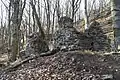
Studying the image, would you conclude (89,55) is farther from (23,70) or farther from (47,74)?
(23,70)

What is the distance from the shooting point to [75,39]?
9.39 meters

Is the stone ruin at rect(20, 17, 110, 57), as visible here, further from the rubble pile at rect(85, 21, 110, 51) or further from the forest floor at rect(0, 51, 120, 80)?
the forest floor at rect(0, 51, 120, 80)

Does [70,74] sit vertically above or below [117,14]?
below

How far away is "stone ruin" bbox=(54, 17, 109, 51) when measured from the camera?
30.0 feet

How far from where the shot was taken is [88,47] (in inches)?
393

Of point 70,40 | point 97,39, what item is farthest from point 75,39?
point 97,39

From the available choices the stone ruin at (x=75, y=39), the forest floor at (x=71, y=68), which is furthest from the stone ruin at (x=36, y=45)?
the forest floor at (x=71, y=68)

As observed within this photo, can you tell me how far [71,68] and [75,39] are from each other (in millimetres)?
3836

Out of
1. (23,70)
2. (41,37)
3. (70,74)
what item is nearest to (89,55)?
(70,74)

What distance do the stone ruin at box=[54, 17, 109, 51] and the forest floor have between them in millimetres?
2136

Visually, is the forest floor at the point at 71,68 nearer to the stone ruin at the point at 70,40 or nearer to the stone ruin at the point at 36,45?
the stone ruin at the point at 70,40

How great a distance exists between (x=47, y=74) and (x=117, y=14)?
10.2 ft

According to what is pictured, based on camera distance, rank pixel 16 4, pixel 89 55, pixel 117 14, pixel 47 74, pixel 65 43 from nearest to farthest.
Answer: pixel 117 14, pixel 47 74, pixel 89 55, pixel 65 43, pixel 16 4

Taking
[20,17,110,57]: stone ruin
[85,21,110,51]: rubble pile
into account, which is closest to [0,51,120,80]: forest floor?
[20,17,110,57]: stone ruin
